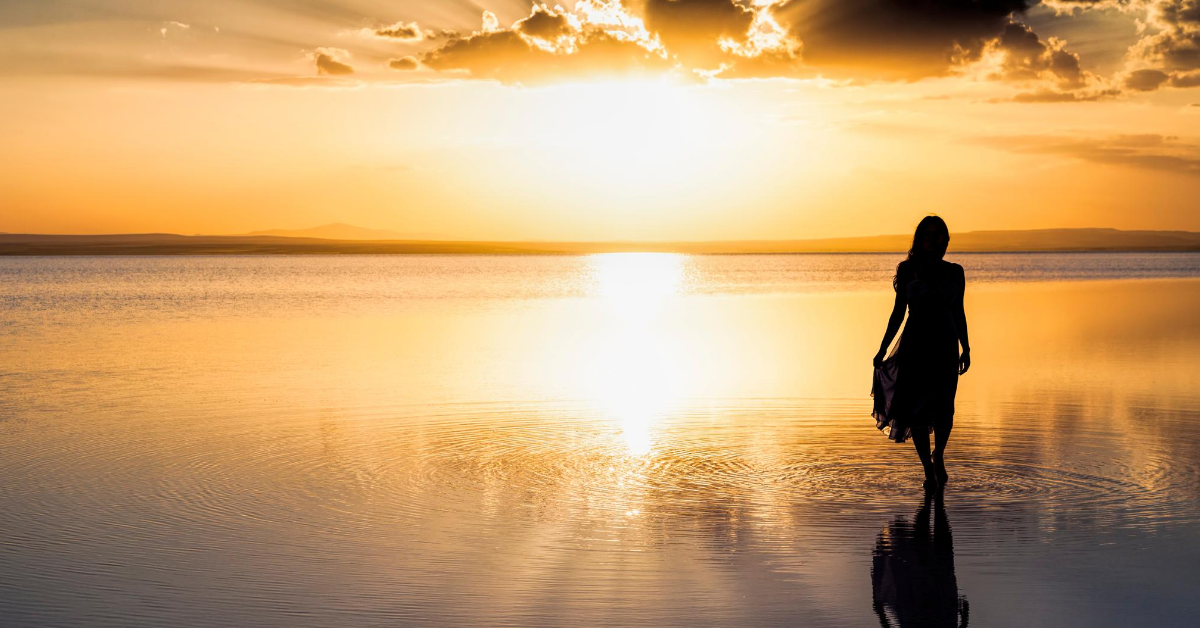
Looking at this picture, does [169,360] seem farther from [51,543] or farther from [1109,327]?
[1109,327]

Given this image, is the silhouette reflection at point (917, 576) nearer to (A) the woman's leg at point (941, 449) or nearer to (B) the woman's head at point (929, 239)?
(A) the woman's leg at point (941, 449)

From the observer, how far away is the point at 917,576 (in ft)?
19.9

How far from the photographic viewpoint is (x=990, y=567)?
20.4ft

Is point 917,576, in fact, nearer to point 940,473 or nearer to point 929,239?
point 940,473

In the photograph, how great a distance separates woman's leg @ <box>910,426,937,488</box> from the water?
15 cm

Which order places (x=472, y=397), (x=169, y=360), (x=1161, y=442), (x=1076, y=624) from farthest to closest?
1. (x=169, y=360)
2. (x=472, y=397)
3. (x=1161, y=442)
4. (x=1076, y=624)

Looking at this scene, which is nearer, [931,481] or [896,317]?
[931,481]

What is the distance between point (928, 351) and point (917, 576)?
9.45ft

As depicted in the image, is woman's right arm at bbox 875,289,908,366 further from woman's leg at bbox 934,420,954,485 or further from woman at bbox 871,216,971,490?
woman's leg at bbox 934,420,954,485

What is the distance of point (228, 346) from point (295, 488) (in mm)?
13823

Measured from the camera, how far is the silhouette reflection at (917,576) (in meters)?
5.42

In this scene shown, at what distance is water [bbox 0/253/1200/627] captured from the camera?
568 cm

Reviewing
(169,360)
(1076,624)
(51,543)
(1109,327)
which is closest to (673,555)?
(1076,624)

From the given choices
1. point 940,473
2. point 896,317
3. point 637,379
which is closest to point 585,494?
point 940,473
